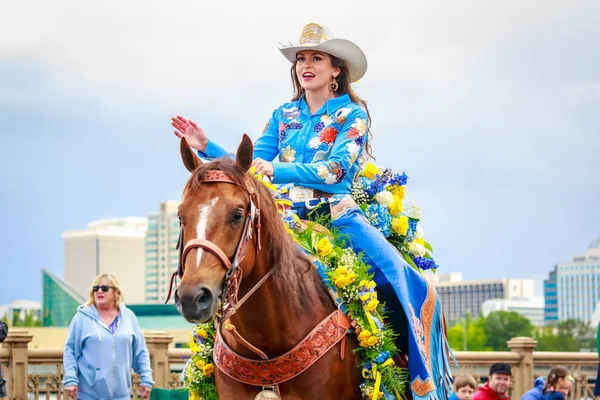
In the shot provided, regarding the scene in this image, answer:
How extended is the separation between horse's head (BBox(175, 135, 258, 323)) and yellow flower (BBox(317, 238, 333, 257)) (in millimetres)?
868

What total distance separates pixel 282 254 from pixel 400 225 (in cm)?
170

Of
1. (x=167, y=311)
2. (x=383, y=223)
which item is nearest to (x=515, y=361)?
(x=383, y=223)

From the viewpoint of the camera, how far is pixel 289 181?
21.0 feet

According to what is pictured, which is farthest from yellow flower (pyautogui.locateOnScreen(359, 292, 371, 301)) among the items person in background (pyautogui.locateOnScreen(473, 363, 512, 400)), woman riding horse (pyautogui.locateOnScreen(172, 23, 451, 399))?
person in background (pyautogui.locateOnScreen(473, 363, 512, 400))

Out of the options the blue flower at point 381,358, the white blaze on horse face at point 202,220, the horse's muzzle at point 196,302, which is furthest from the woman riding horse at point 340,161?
the horse's muzzle at point 196,302

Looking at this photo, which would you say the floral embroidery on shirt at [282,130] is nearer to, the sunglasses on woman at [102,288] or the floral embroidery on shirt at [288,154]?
the floral embroidery on shirt at [288,154]

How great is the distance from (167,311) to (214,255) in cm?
3729

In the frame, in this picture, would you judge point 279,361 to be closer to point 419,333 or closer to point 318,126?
point 419,333

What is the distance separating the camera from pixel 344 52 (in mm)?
7113

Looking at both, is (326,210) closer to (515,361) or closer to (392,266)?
(392,266)

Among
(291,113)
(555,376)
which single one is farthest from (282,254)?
(555,376)

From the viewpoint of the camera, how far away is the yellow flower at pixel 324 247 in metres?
6.37

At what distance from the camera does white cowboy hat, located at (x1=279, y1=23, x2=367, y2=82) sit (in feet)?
23.1

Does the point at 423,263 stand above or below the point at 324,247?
below
